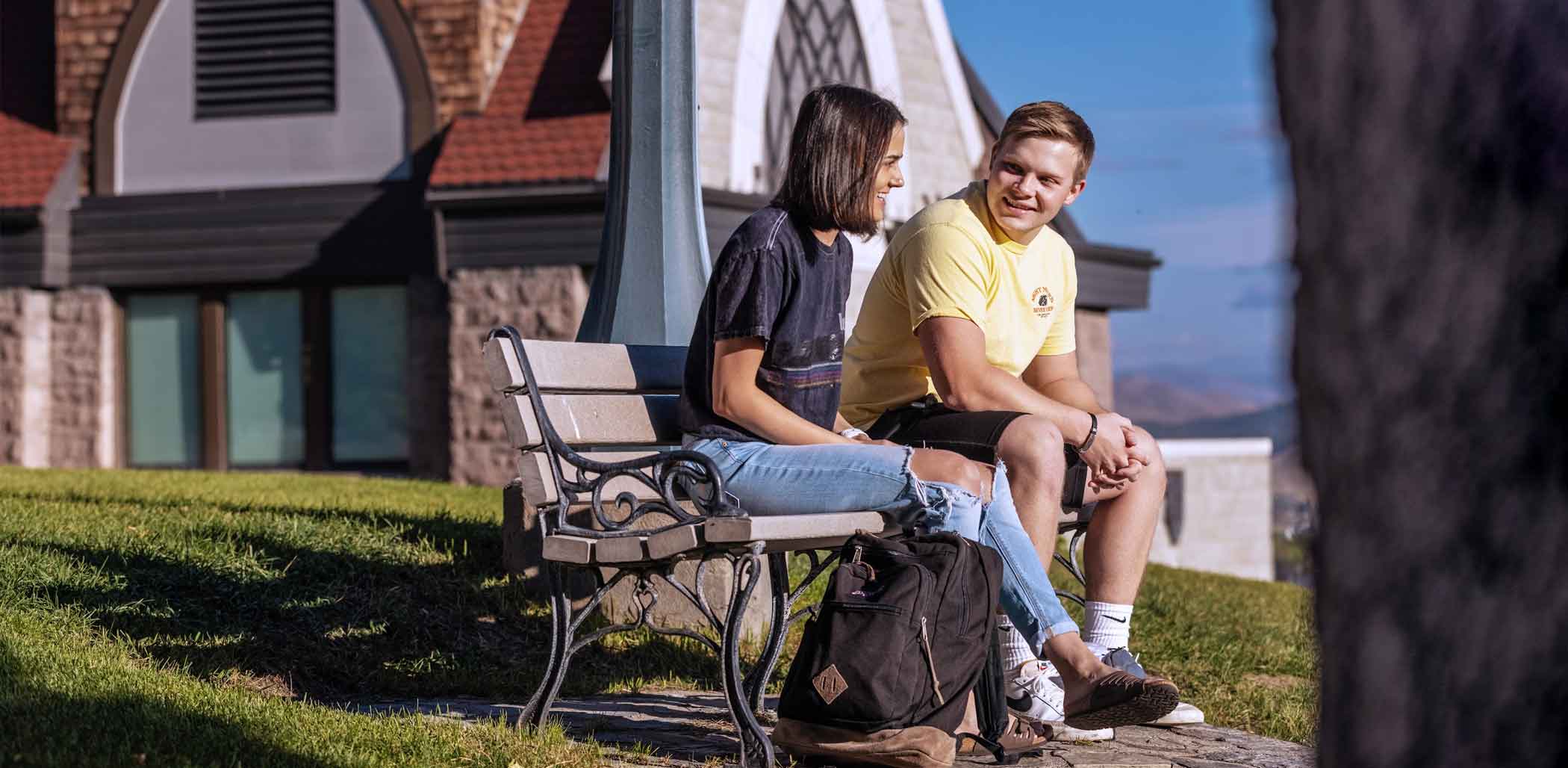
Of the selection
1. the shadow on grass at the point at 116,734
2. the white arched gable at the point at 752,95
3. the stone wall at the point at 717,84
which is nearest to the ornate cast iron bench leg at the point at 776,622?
the shadow on grass at the point at 116,734

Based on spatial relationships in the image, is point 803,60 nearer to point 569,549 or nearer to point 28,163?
point 28,163

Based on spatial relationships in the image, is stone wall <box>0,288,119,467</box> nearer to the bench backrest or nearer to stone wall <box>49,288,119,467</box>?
stone wall <box>49,288,119,467</box>

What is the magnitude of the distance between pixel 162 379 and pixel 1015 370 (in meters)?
13.9

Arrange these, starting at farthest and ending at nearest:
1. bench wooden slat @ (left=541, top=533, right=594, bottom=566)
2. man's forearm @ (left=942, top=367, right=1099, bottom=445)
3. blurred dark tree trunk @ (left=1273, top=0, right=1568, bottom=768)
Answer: man's forearm @ (left=942, top=367, right=1099, bottom=445)
bench wooden slat @ (left=541, top=533, right=594, bottom=566)
blurred dark tree trunk @ (left=1273, top=0, right=1568, bottom=768)

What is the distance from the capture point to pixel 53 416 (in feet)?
52.7

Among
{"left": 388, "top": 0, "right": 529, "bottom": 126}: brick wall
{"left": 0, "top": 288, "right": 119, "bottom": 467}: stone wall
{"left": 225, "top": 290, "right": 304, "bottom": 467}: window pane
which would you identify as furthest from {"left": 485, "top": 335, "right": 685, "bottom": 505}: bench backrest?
{"left": 0, "top": 288, "right": 119, "bottom": 467}: stone wall

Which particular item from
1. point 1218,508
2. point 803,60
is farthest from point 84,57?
point 1218,508

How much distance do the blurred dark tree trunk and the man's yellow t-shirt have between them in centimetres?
264

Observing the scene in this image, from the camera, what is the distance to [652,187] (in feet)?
18.6

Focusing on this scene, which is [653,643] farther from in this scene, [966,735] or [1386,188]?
[1386,188]

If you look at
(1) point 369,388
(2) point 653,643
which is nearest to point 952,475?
(2) point 653,643

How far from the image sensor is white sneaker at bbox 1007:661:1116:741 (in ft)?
12.2

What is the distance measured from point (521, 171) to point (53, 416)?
563cm

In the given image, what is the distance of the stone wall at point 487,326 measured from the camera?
560 inches
